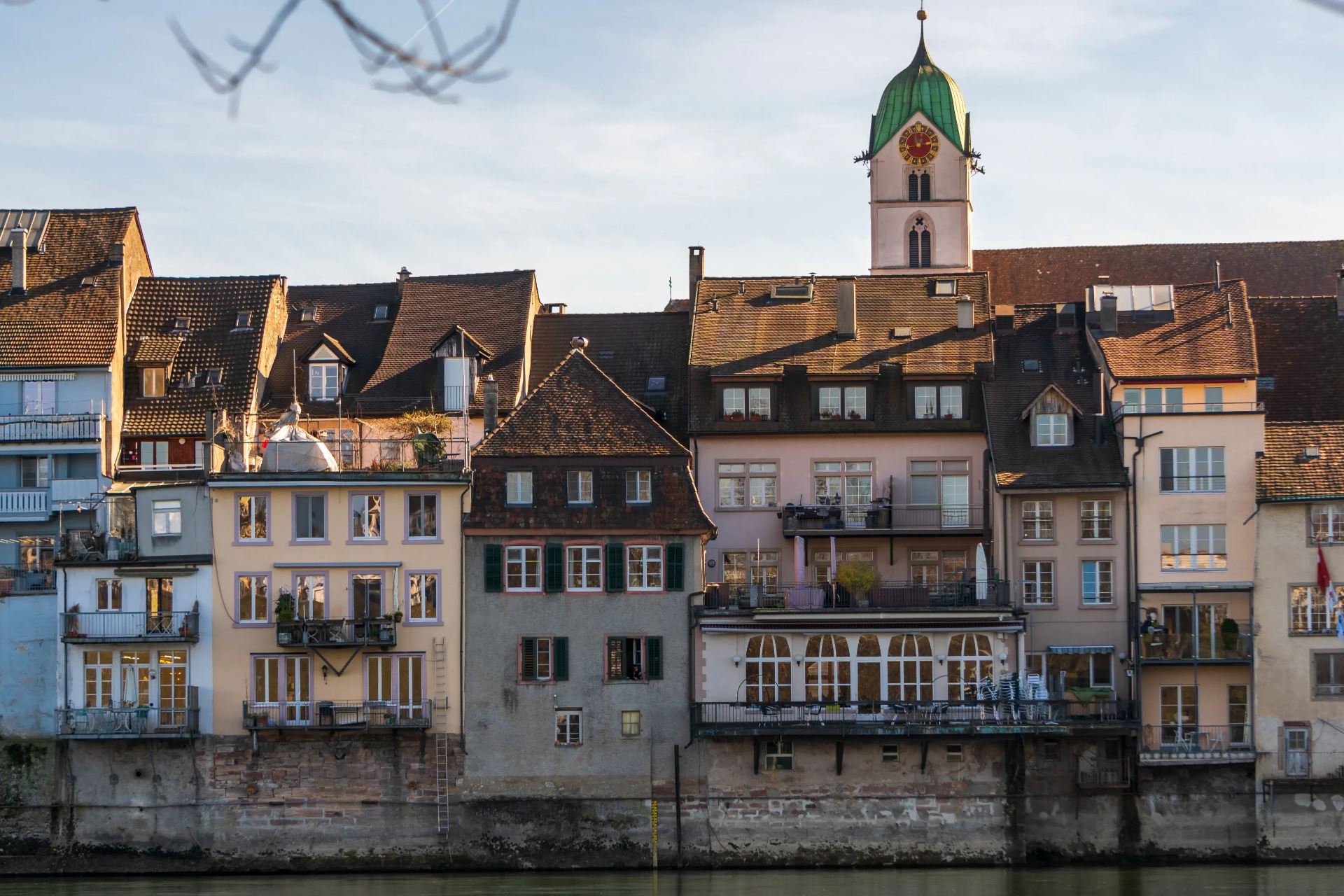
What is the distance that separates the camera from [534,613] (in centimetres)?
Result: 5284

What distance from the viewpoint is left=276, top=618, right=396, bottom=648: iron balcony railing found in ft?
171

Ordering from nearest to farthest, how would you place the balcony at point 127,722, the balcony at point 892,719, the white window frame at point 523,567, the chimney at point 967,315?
the balcony at point 892,719
the balcony at point 127,722
the white window frame at point 523,567
the chimney at point 967,315

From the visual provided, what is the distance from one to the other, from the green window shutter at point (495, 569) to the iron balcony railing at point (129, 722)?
8652 millimetres

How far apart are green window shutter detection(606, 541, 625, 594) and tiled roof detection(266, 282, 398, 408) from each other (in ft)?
43.3

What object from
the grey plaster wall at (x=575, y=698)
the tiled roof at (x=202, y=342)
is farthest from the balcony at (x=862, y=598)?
the tiled roof at (x=202, y=342)

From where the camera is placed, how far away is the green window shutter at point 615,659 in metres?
52.7

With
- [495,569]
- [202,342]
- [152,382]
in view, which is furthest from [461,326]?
[495,569]

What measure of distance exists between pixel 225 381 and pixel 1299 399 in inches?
1322

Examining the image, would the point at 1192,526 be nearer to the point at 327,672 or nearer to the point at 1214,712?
the point at 1214,712

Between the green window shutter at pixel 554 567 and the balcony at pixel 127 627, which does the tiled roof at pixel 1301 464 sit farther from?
the balcony at pixel 127 627

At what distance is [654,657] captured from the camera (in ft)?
173

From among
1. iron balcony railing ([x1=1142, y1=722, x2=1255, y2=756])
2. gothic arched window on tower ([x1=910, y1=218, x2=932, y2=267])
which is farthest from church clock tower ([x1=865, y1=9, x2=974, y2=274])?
iron balcony railing ([x1=1142, y1=722, x2=1255, y2=756])

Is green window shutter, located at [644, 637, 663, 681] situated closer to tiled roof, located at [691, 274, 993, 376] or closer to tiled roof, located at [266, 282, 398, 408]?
tiled roof, located at [691, 274, 993, 376]

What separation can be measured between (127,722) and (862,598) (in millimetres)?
20204
